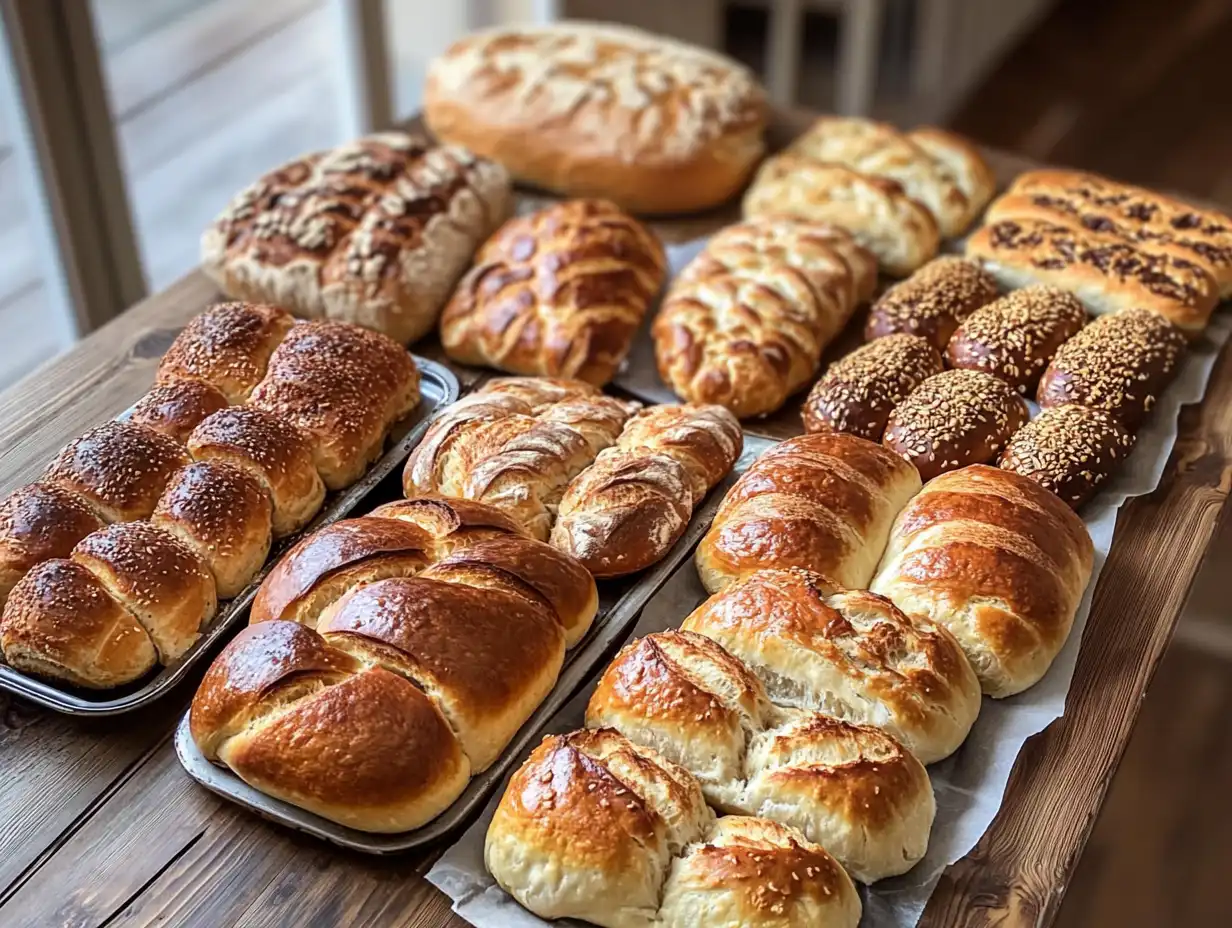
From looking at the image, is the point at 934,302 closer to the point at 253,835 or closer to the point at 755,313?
the point at 755,313

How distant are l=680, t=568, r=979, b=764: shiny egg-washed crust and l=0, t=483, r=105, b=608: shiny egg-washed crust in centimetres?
75

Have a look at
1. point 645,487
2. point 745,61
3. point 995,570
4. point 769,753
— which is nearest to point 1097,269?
point 995,570

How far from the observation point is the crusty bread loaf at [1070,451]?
5.61 ft

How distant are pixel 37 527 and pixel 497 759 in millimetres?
633

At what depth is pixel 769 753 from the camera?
50.7 inches

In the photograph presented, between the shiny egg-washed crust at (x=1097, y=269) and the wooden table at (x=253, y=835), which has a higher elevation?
the shiny egg-washed crust at (x=1097, y=269)

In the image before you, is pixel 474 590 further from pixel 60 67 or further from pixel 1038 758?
pixel 60 67

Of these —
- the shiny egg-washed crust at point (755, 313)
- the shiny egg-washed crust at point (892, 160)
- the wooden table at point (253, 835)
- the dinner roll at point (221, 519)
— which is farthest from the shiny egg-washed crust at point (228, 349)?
the shiny egg-washed crust at point (892, 160)

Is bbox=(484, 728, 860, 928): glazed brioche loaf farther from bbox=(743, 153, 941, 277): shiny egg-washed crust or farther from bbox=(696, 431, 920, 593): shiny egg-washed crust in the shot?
bbox=(743, 153, 941, 277): shiny egg-washed crust

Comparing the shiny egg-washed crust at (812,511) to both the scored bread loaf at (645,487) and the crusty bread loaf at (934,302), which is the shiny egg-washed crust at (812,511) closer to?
the scored bread loaf at (645,487)

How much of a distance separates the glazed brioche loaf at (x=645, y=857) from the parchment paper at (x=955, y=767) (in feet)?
0.11

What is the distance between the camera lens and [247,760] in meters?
1.28

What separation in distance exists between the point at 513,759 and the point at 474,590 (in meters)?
0.19

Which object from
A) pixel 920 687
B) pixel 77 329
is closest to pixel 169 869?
pixel 920 687
